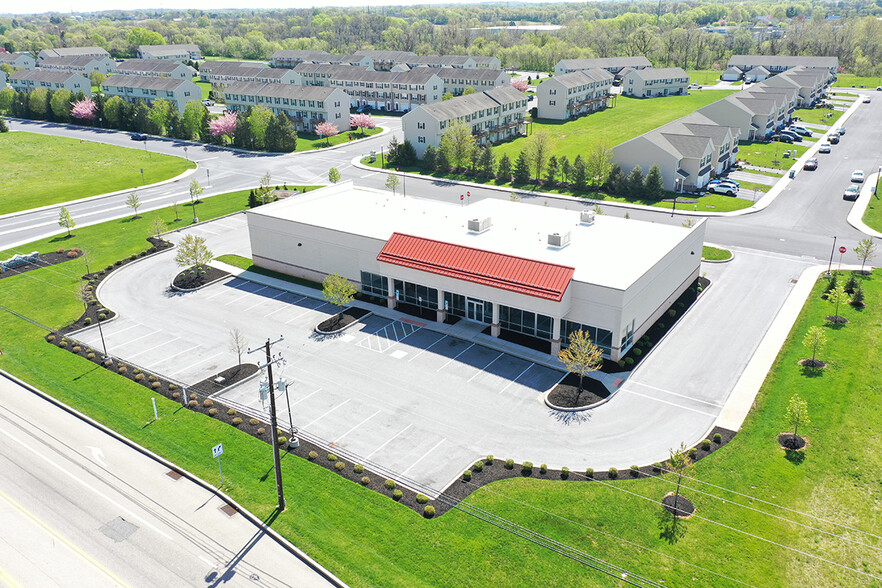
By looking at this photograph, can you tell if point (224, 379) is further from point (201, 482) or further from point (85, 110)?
point (85, 110)

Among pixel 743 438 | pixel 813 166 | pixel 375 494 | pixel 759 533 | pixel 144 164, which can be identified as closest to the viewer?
pixel 759 533

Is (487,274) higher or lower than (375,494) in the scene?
higher

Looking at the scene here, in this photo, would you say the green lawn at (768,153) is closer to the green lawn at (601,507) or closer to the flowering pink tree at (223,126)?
the green lawn at (601,507)

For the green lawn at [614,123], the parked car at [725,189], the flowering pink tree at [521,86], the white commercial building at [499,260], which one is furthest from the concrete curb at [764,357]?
the flowering pink tree at [521,86]

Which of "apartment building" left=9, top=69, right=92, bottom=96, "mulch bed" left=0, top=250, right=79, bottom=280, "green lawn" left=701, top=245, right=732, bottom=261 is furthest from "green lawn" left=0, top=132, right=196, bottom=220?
"green lawn" left=701, top=245, right=732, bottom=261

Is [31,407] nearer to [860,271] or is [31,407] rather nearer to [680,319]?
[680,319]

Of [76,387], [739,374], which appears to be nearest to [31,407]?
[76,387]

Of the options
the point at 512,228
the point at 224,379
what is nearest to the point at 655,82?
the point at 512,228
